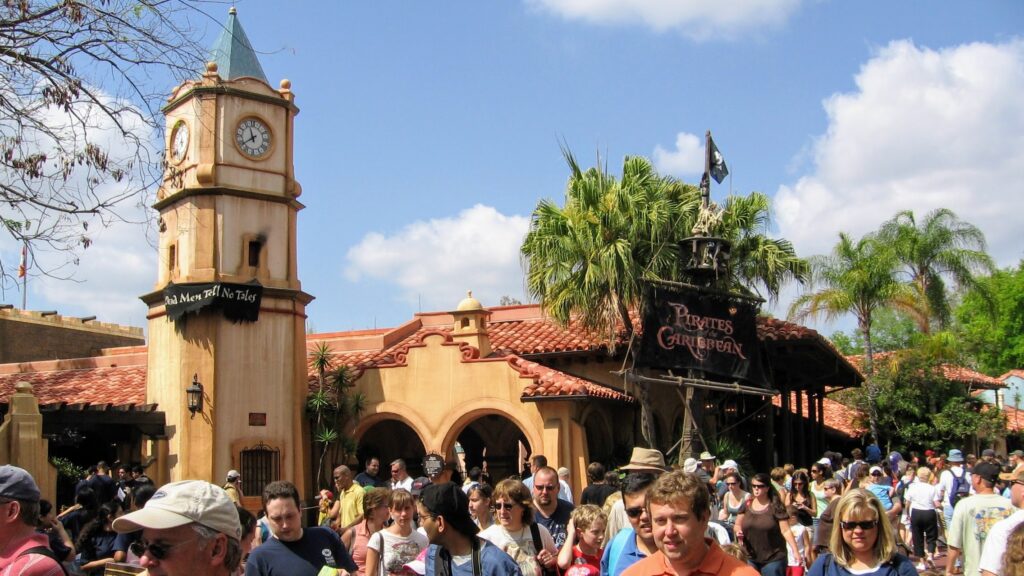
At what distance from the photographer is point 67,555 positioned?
7.22 meters

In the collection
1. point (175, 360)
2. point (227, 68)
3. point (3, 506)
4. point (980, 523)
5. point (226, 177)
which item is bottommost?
point (980, 523)

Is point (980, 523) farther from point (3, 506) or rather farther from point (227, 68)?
point (227, 68)

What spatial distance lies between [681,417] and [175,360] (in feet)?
39.0

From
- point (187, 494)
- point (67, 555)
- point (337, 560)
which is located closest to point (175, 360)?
point (67, 555)

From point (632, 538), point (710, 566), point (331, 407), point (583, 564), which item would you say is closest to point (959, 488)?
point (583, 564)

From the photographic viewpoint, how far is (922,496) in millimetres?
16922

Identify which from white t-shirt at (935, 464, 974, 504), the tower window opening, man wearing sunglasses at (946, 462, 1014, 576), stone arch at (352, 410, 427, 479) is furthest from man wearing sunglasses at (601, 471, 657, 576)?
stone arch at (352, 410, 427, 479)

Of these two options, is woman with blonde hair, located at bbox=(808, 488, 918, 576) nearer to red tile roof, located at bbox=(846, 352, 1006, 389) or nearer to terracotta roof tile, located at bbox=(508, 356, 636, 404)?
terracotta roof tile, located at bbox=(508, 356, 636, 404)

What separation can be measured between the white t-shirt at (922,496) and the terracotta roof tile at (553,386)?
6685 millimetres

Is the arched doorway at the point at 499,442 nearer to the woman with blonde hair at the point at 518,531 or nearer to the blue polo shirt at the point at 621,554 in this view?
the woman with blonde hair at the point at 518,531

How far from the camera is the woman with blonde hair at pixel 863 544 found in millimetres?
5262

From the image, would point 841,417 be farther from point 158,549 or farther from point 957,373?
point 158,549

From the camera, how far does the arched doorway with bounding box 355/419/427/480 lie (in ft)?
89.1

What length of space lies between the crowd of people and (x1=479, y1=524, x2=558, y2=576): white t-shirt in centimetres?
1
